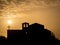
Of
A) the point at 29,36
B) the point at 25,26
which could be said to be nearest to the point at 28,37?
the point at 29,36

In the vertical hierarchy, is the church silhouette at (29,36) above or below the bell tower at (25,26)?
below

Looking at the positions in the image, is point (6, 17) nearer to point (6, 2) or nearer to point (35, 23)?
point (35, 23)

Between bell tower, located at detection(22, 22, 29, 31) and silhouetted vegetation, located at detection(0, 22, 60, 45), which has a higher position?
bell tower, located at detection(22, 22, 29, 31)

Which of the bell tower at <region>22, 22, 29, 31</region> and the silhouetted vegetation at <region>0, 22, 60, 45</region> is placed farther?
the bell tower at <region>22, 22, 29, 31</region>

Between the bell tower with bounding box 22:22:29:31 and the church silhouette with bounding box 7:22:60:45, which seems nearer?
the church silhouette with bounding box 7:22:60:45

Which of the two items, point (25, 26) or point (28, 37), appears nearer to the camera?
point (28, 37)

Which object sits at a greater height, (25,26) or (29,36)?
(25,26)

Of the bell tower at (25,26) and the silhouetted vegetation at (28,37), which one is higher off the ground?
the bell tower at (25,26)

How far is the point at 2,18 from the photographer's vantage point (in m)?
19.4

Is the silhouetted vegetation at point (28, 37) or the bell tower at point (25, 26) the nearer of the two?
the silhouetted vegetation at point (28, 37)

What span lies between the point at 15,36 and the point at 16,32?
1.29 feet

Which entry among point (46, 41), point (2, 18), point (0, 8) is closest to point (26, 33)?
point (46, 41)

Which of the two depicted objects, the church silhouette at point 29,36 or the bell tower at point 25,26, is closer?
the church silhouette at point 29,36

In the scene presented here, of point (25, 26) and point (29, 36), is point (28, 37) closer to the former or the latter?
point (29, 36)
